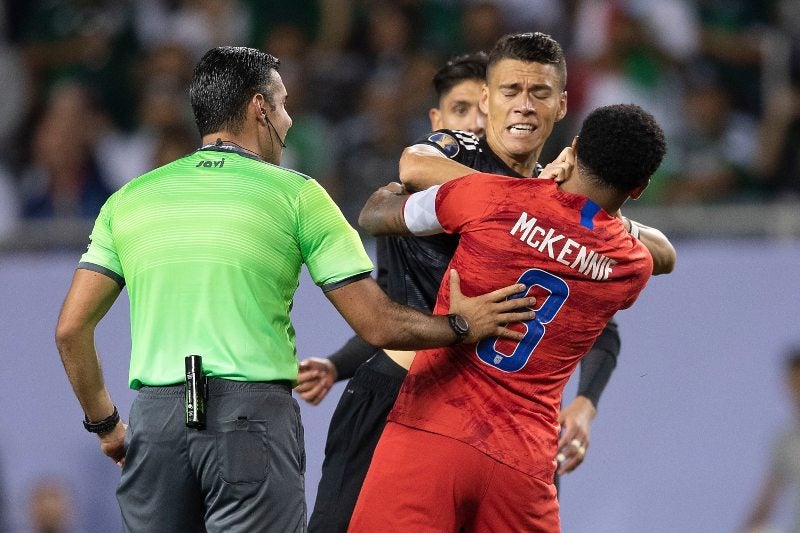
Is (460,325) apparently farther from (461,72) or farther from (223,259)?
(461,72)

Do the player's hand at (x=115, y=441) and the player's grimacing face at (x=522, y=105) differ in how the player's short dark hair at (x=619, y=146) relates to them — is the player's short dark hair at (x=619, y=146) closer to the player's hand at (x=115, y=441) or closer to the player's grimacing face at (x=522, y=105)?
the player's grimacing face at (x=522, y=105)

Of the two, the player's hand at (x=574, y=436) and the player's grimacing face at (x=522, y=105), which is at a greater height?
the player's grimacing face at (x=522, y=105)

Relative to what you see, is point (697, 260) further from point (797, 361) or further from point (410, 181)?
point (410, 181)

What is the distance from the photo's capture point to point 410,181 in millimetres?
3918

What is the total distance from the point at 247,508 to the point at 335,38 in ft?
19.2

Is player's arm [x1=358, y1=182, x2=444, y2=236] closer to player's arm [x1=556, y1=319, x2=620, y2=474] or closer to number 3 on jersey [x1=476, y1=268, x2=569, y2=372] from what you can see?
number 3 on jersey [x1=476, y1=268, x2=569, y2=372]

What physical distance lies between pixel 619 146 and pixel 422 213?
2.00 feet

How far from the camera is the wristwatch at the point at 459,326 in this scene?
11.6 feet

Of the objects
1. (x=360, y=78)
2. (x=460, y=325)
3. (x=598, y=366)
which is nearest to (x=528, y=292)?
(x=460, y=325)

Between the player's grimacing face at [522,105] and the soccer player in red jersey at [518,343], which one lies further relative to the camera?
the player's grimacing face at [522,105]

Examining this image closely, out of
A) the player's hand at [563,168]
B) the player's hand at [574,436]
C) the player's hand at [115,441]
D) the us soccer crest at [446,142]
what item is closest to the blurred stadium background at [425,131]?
the player's hand at [574,436]

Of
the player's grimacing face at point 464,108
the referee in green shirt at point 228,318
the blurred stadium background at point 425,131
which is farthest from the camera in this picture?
the blurred stadium background at point 425,131

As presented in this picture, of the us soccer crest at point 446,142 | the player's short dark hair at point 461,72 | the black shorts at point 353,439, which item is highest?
the player's short dark hair at point 461,72

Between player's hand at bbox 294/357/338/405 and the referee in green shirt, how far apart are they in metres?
1.17
